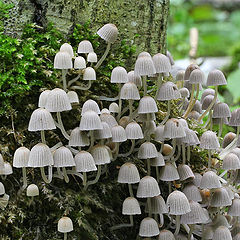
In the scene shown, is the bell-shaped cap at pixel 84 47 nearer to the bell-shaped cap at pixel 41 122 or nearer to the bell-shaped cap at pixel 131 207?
the bell-shaped cap at pixel 41 122

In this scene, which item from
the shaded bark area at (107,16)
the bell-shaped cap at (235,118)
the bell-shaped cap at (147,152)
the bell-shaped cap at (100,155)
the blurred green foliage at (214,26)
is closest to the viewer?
A: the bell-shaped cap at (100,155)

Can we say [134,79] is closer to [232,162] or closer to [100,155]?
[100,155]

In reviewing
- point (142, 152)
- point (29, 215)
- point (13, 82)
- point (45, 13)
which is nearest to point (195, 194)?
point (142, 152)

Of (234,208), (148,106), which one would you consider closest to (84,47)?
(148,106)

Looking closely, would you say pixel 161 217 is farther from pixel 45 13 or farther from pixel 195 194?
pixel 45 13

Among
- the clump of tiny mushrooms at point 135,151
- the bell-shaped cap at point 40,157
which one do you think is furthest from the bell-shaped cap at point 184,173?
the bell-shaped cap at point 40,157

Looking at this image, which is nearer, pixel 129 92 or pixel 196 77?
pixel 129 92
